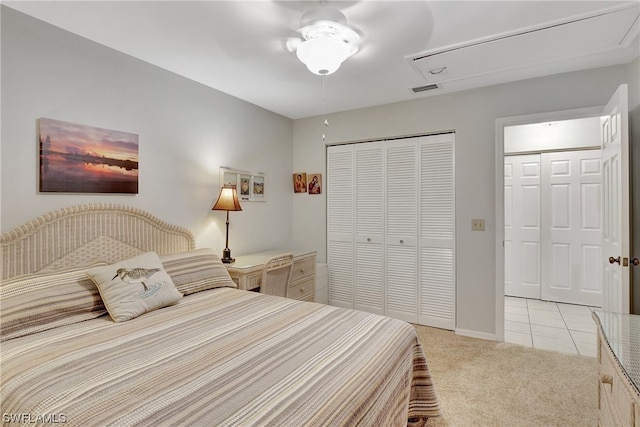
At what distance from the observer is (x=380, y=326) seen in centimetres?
171

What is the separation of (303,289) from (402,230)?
4.21 ft

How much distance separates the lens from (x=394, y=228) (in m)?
3.58

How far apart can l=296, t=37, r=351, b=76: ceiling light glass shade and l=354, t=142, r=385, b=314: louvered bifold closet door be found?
5.94ft

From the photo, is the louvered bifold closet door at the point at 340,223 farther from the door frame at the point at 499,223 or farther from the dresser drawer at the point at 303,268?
the door frame at the point at 499,223

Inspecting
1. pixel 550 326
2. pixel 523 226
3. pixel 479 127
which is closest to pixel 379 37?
pixel 479 127

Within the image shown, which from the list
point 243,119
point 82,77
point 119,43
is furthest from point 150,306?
point 243,119

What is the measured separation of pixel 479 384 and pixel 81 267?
2.80 m

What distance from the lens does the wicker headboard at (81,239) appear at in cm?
180

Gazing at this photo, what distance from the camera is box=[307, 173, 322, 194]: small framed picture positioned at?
4.00m

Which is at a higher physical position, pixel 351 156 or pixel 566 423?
pixel 351 156

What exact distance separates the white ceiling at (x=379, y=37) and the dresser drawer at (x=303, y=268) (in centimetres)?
181

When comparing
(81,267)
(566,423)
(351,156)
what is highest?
(351,156)

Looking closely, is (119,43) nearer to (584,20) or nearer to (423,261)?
(584,20)

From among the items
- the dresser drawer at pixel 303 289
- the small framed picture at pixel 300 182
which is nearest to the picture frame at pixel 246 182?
the small framed picture at pixel 300 182
